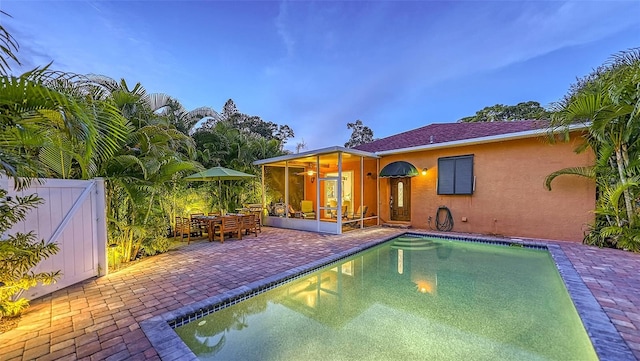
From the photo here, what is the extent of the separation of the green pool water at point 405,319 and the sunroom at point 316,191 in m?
5.01

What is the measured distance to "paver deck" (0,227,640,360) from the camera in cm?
285

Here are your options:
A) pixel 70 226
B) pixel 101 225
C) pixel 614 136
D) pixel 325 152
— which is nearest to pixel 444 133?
pixel 614 136

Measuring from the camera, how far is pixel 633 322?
10.6 feet

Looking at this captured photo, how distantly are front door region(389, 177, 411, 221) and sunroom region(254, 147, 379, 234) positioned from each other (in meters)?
0.80

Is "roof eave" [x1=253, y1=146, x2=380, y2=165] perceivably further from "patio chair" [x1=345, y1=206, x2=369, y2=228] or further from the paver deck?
the paver deck

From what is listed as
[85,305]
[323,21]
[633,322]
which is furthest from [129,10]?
[633,322]

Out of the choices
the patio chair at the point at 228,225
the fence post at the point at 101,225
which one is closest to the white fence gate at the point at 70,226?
the fence post at the point at 101,225

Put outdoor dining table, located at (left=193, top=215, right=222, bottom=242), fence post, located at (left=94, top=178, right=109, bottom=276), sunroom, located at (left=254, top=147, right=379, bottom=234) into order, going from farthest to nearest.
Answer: sunroom, located at (left=254, top=147, right=379, bottom=234) < outdoor dining table, located at (left=193, top=215, right=222, bottom=242) < fence post, located at (left=94, top=178, right=109, bottom=276)

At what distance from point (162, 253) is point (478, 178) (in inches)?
409

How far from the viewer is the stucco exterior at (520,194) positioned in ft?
25.9

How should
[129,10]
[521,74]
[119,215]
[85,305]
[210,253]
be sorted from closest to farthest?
1. [85,305]
2. [119,215]
3. [210,253]
4. [129,10]
5. [521,74]

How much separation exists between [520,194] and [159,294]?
1032cm

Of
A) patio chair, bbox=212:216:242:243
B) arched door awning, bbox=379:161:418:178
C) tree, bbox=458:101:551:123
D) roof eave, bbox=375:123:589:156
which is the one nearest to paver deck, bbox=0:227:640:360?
patio chair, bbox=212:216:242:243

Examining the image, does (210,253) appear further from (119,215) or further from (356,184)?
(356,184)
